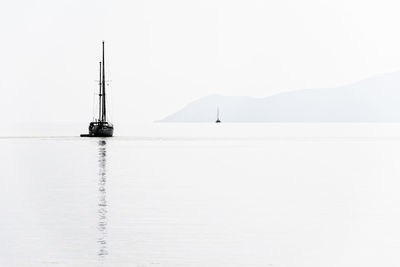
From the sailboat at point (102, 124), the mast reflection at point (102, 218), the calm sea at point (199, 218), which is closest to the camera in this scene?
the calm sea at point (199, 218)

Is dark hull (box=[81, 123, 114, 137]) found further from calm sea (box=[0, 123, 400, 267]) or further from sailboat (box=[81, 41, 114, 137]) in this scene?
calm sea (box=[0, 123, 400, 267])

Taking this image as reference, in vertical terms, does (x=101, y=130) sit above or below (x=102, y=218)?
above

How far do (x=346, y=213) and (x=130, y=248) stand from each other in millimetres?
14004

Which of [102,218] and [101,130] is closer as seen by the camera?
[102,218]

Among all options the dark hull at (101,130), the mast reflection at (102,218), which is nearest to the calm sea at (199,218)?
the mast reflection at (102,218)

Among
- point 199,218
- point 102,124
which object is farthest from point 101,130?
point 199,218

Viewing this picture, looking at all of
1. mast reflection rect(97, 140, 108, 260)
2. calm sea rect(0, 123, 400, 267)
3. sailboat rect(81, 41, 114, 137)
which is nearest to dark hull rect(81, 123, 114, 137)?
sailboat rect(81, 41, 114, 137)

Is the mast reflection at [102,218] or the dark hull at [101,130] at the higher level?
the dark hull at [101,130]

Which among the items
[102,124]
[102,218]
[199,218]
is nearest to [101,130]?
[102,124]

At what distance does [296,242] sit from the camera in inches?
1061

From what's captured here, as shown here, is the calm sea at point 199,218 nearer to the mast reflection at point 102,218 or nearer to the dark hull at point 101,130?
the mast reflection at point 102,218

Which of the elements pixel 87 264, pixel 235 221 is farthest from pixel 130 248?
pixel 235 221

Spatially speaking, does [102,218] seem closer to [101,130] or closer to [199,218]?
[199,218]

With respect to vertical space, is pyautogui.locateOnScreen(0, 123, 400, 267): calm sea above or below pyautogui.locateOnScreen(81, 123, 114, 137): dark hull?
below
